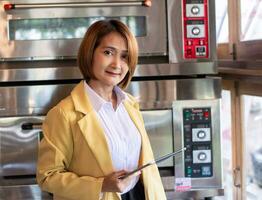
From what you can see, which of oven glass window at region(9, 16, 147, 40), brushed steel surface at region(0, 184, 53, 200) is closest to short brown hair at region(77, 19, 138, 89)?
oven glass window at region(9, 16, 147, 40)

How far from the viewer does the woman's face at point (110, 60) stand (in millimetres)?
996

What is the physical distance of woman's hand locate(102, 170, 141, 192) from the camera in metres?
0.93

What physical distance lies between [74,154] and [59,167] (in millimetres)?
Result: 50

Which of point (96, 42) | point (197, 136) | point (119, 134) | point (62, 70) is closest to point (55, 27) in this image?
point (62, 70)

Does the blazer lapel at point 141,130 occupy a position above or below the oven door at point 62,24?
below

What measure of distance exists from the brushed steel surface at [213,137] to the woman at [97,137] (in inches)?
8.6

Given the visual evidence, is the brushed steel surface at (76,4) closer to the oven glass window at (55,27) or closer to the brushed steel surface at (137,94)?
the oven glass window at (55,27)

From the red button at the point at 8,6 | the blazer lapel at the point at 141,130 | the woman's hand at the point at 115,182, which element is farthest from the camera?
the red button at the point at 8,6

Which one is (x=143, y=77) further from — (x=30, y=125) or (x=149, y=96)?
(x=30, y=125)

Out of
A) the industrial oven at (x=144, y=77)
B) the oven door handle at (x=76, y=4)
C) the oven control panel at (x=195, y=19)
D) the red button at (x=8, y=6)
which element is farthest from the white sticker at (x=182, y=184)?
the red button at (x=8, y=6)

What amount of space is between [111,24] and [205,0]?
0.39 meters

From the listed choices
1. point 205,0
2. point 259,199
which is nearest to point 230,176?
point 259,199

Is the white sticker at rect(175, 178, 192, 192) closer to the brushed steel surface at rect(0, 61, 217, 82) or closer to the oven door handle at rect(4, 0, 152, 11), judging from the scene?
the brushed steel surface at rect(0, 61, 217, 82)

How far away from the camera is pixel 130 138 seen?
105cm
